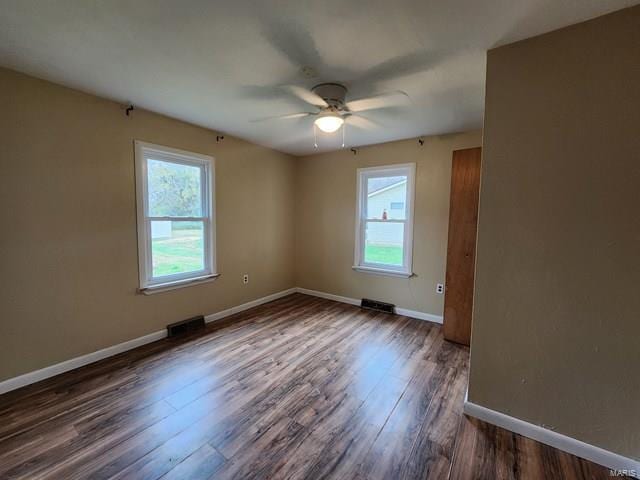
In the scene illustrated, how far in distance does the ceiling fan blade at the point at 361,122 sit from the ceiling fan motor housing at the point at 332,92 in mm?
574

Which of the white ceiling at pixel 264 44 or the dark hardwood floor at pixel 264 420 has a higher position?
the white ceiling at pixel 264 44

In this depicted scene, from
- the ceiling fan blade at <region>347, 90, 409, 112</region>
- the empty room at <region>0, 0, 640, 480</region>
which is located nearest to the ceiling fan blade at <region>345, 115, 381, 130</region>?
the empty room at <region>0, 0, 640, 480</region>

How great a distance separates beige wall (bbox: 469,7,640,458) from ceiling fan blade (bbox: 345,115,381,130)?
4.39ft

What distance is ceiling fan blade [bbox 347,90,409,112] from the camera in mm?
2357

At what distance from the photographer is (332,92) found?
7.23 ft

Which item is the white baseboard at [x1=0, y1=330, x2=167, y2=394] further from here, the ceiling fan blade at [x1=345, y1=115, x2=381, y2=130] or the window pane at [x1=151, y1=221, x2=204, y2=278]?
the ceiling fan blade at [x1=345, y1=115, x2=381, y2=130]

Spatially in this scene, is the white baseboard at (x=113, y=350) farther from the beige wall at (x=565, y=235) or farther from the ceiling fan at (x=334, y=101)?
the ceiling fan at (x=334, y=101)

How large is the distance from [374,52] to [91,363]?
348 centimetres

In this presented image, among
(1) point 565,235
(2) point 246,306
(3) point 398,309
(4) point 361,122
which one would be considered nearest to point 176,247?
(2) point 246,306

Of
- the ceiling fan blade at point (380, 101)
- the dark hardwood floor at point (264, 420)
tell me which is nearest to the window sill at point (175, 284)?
the dark hardwood floor at point (264, 420)

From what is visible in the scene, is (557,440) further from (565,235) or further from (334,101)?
(334,101)

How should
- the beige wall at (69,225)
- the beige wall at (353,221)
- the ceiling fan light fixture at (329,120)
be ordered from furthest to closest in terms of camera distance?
1. the beige wall at (353,221)
2. the ceiling fan light fixture at (329,120)
3. the beige wall at (69,225)

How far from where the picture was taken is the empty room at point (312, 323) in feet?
4.81

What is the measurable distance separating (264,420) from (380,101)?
2717 mm
